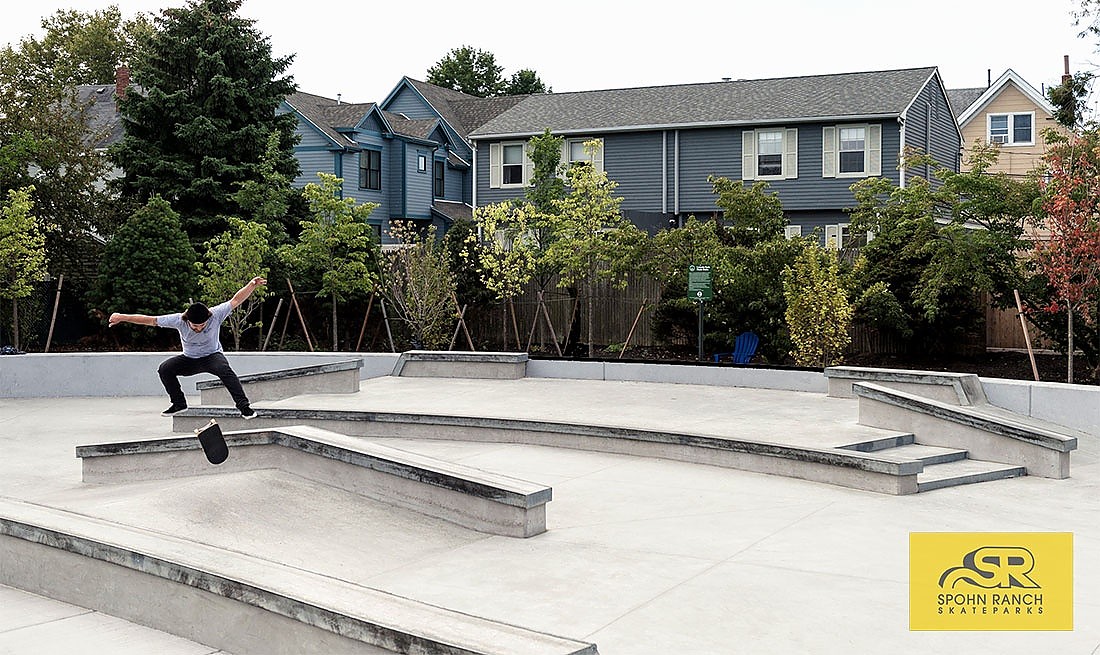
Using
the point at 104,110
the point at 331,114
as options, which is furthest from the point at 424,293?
the point at 104,110

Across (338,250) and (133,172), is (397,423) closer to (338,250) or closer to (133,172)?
(338,250)

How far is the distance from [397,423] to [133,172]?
678 inches

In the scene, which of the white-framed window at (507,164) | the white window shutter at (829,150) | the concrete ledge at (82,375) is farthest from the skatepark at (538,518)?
the white-framed window at (507,164)

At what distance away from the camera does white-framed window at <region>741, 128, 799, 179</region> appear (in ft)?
109

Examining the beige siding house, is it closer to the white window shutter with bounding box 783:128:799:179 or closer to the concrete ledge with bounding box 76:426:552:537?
the white window shutter with bounding box 783:128:799:179

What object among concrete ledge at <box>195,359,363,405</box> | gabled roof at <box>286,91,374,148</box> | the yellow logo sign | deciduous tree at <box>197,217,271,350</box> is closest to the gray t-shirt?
concrete ledge at <box>195,359,363,405</box>

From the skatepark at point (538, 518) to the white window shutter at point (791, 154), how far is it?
1857 cm

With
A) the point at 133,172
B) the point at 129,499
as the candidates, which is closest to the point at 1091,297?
the point at 129,499

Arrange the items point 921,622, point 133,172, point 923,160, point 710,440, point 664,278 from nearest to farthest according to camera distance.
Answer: point 921,622 → point 710,440 → point 923,160 → point 664,278 → point 133,172

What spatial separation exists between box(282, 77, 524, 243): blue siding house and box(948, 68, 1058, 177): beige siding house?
65.7 ft

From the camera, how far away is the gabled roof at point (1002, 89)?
39.8 metres

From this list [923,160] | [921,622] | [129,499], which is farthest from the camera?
[923,160]

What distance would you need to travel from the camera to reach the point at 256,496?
8852 millimetres

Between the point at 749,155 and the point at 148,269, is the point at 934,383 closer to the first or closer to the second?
the point at 148,269
